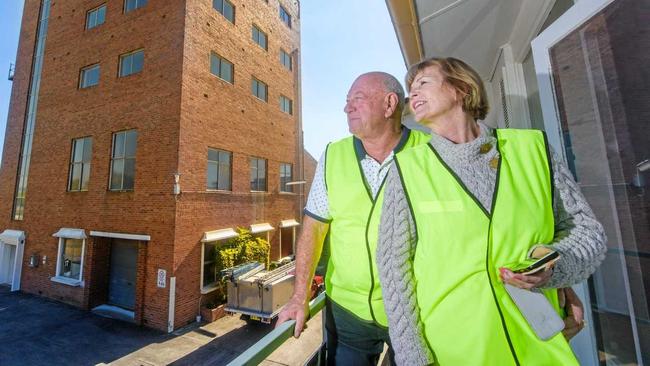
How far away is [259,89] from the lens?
1402 centimetres

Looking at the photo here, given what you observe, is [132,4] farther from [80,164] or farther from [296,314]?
[296,314]

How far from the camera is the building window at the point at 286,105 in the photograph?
52.5 ft

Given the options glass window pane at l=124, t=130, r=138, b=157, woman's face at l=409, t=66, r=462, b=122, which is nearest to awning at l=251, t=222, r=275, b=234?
glass window pane at l=124, t=130, r=138, b=157

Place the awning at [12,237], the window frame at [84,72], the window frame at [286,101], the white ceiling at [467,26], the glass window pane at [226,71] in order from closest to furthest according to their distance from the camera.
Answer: the white ceiling at [467,26]
the window frame at [84,72]
the glass window pane at [226,71]
the awning at [12,237]
the window frame at [286,101]

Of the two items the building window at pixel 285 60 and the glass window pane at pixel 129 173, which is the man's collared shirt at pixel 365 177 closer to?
the glass window pane at pixel 129 173

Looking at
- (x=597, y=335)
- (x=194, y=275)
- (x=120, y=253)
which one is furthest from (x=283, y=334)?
(x=120, y=253)

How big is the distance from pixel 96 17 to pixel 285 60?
29.0 feet

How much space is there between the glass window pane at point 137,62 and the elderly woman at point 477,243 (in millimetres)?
12682

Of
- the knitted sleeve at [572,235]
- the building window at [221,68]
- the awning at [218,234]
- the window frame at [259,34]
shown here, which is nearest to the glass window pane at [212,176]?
the awning at [218,234]

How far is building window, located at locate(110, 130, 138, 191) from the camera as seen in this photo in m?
10.0

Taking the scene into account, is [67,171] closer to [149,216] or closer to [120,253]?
[120,253]

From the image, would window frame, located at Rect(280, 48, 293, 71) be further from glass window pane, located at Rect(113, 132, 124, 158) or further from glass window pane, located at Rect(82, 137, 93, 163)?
glass window pane, located at Rect(82, 137, 93, 163)

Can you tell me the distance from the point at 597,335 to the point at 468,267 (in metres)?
1.69

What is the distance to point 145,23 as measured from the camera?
1069 centimetres
